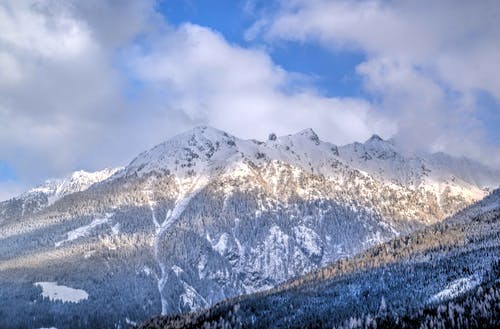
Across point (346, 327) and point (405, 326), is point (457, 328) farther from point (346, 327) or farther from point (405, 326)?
point (346, 327)

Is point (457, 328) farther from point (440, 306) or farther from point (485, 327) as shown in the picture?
point (440, 306)

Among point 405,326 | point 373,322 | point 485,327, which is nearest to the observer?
point 485,327

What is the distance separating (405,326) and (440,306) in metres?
12.1

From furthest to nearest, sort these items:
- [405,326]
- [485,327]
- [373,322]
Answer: [373,322] < [405,326] < [485,327]

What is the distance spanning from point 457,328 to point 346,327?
39.3 metres

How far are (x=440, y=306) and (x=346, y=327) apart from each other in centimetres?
2661

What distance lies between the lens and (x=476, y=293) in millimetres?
187500

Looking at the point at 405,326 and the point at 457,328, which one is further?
the point at 405,326

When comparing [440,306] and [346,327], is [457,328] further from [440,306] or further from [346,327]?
[346,327]

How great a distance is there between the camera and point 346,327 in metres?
197

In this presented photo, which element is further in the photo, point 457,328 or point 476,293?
point 476,293

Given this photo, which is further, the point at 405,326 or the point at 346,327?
the point at 346,327

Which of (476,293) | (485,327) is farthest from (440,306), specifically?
(485,327)

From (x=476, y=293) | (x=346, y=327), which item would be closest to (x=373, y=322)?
(x=346, y=327)
